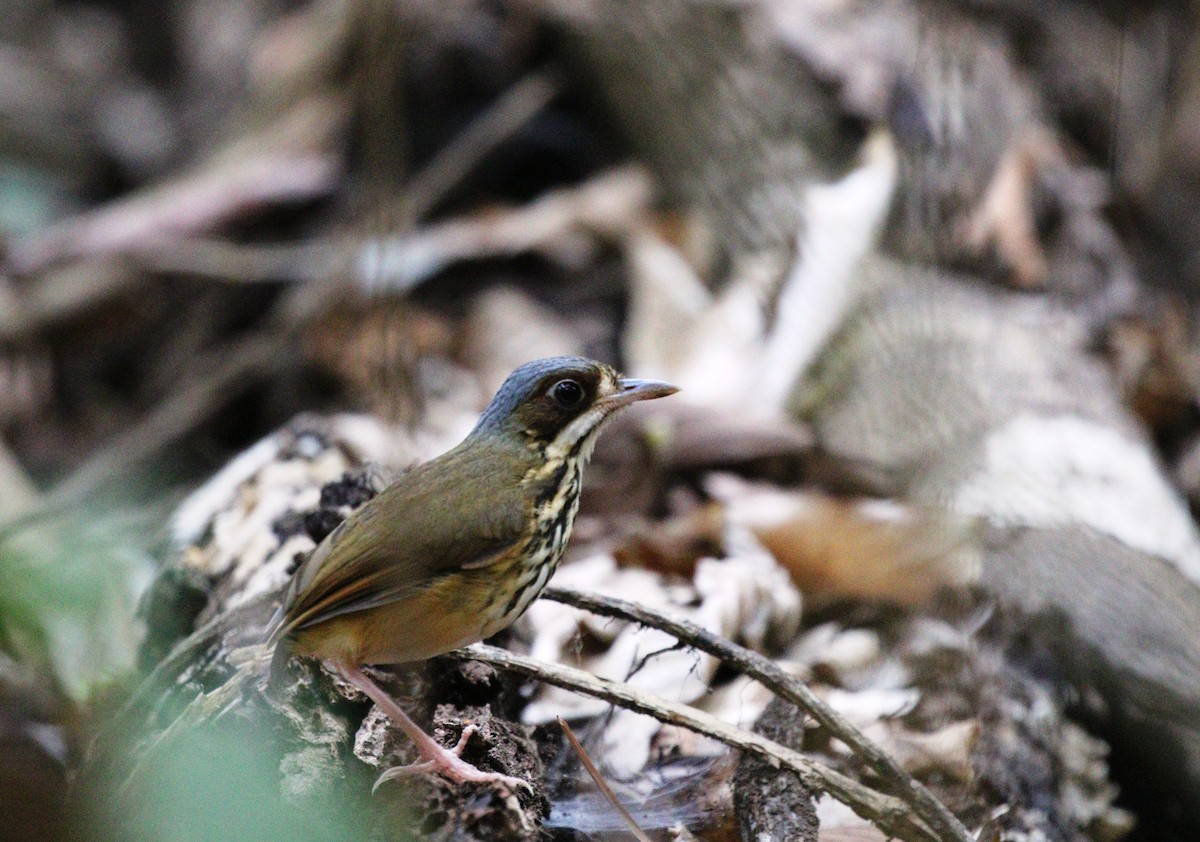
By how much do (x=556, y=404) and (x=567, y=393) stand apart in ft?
0.13

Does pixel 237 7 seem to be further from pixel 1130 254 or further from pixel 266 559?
pixel 266 559

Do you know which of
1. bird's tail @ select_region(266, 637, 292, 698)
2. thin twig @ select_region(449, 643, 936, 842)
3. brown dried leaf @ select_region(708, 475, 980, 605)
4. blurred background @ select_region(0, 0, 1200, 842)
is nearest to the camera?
thin twig @ select_region(449, 643, 936, 842)

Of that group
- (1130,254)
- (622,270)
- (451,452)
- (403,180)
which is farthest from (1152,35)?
(451,452)

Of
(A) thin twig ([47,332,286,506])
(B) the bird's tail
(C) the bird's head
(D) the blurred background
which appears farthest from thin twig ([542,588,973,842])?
(A) thin twig ([47,332,286,506])

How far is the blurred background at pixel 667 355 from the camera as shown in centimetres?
345

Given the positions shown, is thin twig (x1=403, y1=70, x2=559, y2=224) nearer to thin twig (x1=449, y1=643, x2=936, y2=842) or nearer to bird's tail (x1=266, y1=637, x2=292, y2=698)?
bird's tail (x1=266, y1=637, x2=292, y2=698)

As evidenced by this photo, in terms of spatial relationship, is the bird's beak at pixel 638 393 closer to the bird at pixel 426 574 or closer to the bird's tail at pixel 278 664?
the bird at pixel 426 574

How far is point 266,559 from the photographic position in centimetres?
361

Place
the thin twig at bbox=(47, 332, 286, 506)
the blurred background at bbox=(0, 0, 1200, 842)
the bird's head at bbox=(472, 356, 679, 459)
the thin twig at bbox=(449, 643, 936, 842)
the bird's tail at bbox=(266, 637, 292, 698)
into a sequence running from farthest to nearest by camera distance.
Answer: the thin twig at bbox=(47, 332, 286, 506) < the blurred background at bbox=(0, 0, 1200, 842) < the bird's head at bbox=(472, 356, 679, 459) < the bird's tail at bbox=(266, 637, 292, 698) < the thin twig at bbox=(449, 643, 936, 842)

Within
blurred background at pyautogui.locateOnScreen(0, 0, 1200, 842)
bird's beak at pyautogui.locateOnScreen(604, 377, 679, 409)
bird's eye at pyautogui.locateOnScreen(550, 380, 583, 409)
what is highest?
bird's eye at pyautogui.locateOnScreen(550, 380, 583, 409)

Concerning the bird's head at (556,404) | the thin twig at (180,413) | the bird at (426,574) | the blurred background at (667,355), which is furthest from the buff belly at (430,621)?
the thin twig at (180,413)

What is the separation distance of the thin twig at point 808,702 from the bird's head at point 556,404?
0.47 metres

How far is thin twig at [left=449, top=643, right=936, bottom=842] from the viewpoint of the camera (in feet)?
9.07

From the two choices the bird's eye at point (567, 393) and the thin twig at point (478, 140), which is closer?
the bird's eye at point (567, 393)
